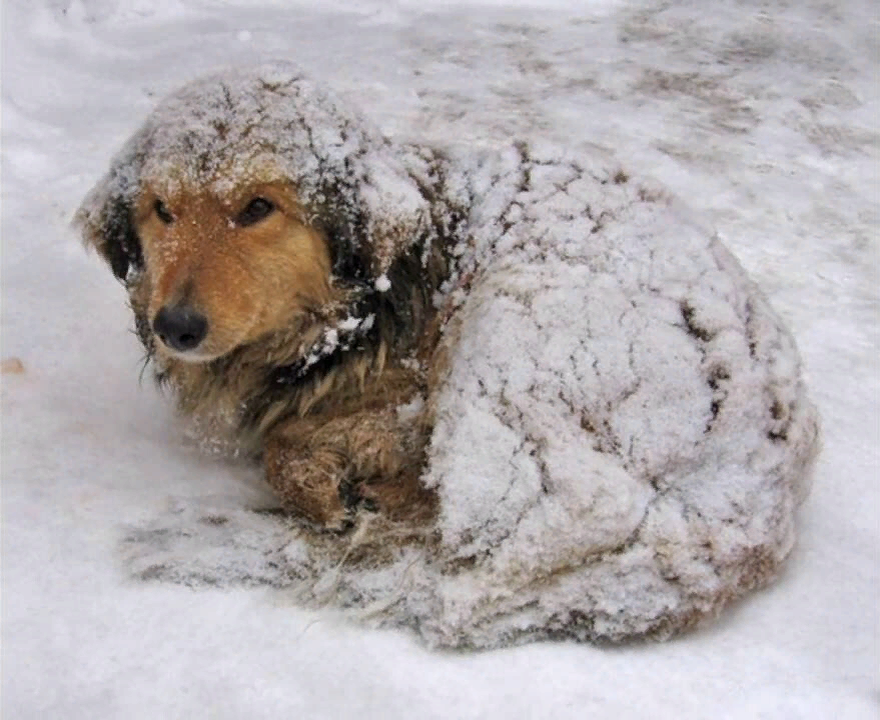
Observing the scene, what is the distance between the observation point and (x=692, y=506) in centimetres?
230

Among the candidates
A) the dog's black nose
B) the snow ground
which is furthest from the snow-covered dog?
the snow ground

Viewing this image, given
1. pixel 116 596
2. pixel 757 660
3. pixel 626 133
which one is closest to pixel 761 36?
pixel 626 133

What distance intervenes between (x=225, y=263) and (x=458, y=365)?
59cm

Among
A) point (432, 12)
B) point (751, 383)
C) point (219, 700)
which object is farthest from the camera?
point (432, 12)

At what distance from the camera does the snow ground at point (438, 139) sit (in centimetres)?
213

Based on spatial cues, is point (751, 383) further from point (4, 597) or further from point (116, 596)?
point (4, 597)

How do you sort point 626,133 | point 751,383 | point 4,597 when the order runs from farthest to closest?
point 626,133
point 751,383
point 4,597

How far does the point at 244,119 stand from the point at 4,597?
3.94 ft

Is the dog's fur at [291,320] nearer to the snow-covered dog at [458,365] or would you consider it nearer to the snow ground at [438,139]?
the snow-covered dog at [458,365]

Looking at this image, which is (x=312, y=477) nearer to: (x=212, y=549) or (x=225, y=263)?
(x=212, y=549)

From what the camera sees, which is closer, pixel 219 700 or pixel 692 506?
pixel 219 700

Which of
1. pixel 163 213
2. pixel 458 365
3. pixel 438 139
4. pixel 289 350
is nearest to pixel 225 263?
pixel 163 213

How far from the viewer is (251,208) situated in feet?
8.23

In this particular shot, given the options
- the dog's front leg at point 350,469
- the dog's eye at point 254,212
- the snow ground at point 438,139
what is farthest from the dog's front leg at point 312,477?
the dog's eye at point 254,212
